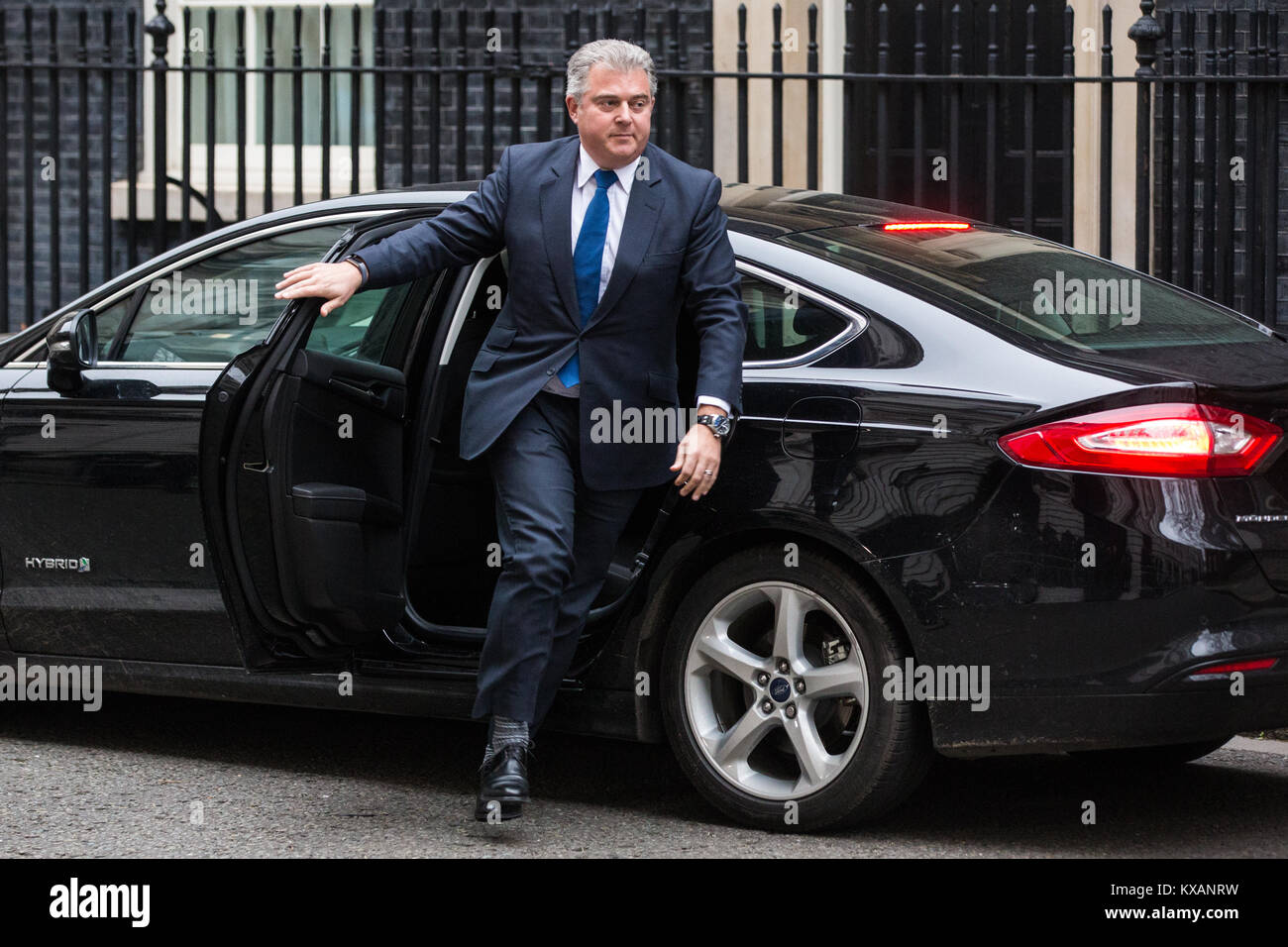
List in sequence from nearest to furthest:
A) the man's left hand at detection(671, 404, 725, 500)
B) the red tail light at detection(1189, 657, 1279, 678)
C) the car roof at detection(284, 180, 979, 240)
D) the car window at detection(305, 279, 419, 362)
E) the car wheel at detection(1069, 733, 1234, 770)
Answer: the red tail light at detection(1189, 657, 1279, 678), the man's left hand at detection(671, 404, 725, 500), the car roof at detection(284, 180, 979, 240), the car window at detection(305, 279, 419, 362), the car wheel at detection(1069, 733, 1234, 770)

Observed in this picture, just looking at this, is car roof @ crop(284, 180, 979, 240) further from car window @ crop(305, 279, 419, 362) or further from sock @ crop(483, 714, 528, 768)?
sock @ crop(483, 714, 528, 768)

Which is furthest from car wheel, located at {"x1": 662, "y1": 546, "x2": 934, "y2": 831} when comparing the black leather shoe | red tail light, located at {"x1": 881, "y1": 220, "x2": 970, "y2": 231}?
red tail light, located at {"x1": 881, "y1": 220, "x2": 970, "y2": 231}

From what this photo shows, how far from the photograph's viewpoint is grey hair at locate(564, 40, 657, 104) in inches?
183

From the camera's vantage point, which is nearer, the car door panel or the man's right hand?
the man's right hand

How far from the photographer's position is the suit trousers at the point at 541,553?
4.62m

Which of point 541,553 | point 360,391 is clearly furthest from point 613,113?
point 541,553

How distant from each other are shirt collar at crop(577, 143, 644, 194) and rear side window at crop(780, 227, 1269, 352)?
0.43 meters

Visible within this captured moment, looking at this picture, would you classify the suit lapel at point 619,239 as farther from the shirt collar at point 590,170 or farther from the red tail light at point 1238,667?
the red tail light at point 1238,667

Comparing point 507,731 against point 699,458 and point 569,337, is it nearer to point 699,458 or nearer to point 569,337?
point 699,458

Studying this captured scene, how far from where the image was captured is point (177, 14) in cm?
1127

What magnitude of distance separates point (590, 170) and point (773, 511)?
0.98m

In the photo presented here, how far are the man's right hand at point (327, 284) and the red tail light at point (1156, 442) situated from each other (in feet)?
5.38

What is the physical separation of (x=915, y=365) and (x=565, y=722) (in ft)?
4.17
